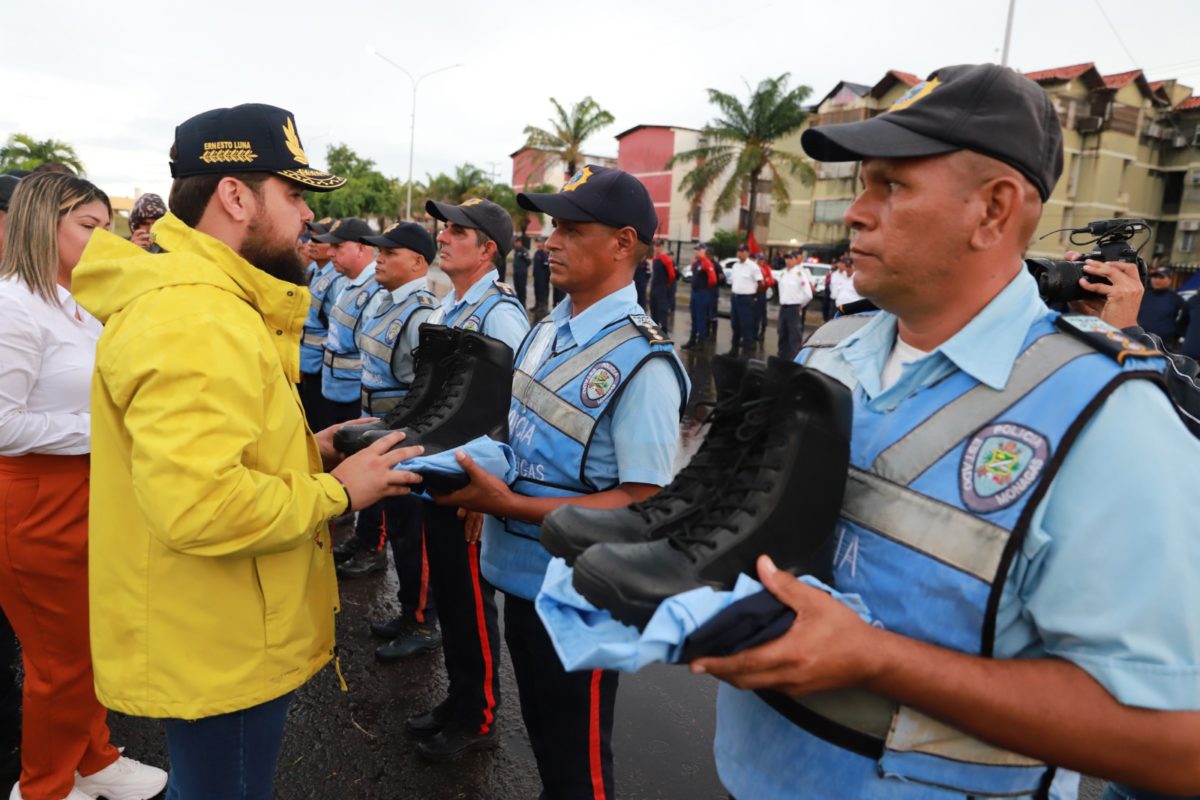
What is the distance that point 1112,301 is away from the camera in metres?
2.67

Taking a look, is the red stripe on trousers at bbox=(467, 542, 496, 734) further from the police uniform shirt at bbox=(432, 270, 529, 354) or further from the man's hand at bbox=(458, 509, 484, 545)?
the police uniform shirt at bbox=(432, 270, 529, 354)

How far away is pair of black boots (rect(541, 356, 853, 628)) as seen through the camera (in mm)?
1116

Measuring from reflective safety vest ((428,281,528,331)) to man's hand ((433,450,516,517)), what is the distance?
1.61 metres

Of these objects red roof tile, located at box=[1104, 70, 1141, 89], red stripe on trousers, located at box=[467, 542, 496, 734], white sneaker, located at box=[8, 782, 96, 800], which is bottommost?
white sneaker, located at box=[8, 782, 96, 800]

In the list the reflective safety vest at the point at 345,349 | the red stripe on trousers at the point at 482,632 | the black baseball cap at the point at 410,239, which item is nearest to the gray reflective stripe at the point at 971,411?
the red stripe on trousers at the point at 482,632

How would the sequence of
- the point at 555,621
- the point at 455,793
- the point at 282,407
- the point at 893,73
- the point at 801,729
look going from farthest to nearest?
1. the point at 893,73
2. the point at 455,793
3. the point at 282,407
4. the point at 801,729
5. the point at 555,621

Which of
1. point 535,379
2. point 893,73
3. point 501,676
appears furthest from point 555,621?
point 893,73

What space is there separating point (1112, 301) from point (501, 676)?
327cm

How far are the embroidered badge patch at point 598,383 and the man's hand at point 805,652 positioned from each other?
1270 mm

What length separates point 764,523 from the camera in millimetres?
1132

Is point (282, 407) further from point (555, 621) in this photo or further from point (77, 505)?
point (77, 505)

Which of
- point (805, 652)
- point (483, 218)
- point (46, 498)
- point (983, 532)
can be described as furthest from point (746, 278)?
point (805, 652)

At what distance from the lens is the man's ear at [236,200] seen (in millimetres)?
1896

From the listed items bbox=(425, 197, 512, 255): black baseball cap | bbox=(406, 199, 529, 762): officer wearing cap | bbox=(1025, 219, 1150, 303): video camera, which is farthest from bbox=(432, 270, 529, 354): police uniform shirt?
bbox=(1025, 219, 1150, 303): video camera
